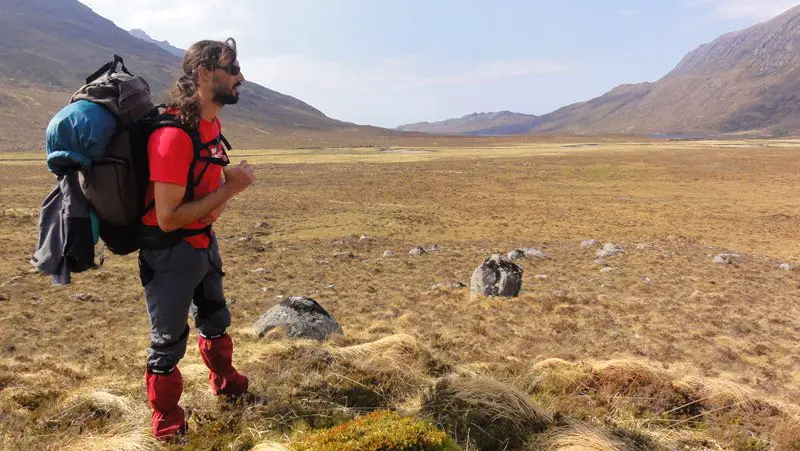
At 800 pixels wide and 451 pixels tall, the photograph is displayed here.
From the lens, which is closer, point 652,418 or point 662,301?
point 652,418

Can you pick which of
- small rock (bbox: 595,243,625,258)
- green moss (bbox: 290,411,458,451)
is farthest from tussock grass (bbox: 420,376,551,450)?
small rock (bbox: 595,243,625,258)

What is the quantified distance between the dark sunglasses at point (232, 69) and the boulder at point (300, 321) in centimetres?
448

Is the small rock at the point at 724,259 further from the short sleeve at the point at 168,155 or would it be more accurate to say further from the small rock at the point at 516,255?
the short sleeve at the point at 168,155

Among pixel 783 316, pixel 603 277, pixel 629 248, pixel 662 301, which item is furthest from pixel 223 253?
pixel 783 316

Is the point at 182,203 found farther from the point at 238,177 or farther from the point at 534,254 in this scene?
the point at 534,254

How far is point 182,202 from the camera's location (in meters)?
3.19

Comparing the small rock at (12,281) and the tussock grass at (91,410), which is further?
the small rock at (12,281)

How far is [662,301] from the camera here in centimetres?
1074

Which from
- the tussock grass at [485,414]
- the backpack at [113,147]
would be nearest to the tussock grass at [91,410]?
the backpack at [113,147]

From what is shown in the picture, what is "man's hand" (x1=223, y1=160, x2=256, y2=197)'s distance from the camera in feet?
10.8

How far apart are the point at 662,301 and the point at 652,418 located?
7.25 meters

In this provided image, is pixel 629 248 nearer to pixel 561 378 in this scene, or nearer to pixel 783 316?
pixel 783 316

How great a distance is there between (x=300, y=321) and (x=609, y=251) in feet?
40.8

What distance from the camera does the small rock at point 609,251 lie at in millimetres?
15964
